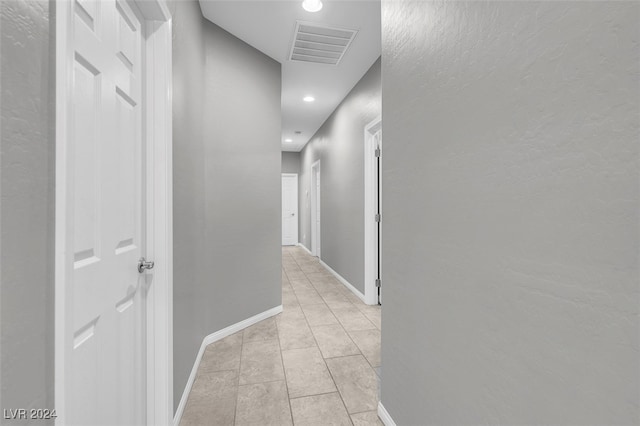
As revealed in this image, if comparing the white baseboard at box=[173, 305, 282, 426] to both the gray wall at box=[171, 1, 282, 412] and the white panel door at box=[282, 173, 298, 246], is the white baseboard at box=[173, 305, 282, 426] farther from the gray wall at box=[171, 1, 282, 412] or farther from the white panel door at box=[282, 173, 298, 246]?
the white panel door at box=[282, 173, 298, 246]

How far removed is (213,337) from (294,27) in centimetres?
278

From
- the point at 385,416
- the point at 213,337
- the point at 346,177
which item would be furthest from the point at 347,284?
the point at 385,416

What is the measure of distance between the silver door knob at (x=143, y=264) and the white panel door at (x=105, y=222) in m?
0.02

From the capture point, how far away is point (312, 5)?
231 cm

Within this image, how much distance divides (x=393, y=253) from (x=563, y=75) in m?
1.01

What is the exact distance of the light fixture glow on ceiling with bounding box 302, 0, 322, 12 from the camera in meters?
2.28

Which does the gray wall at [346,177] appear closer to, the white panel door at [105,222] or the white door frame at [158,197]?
the white door frame at [158,197]

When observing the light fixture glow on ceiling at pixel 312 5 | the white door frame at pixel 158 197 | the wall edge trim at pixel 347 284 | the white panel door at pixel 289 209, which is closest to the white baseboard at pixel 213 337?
the white door frame at pixel 158 197

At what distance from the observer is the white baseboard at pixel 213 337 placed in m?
1.63

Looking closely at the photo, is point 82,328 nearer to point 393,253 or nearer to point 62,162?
point 62,162

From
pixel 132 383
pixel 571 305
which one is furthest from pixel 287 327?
pixel 571 305

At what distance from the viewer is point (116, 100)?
1.07 m

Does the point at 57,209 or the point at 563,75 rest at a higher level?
the point at 563,75

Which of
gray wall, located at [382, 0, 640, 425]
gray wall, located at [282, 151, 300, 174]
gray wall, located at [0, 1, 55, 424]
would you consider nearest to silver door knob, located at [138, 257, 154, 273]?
gray wall, located at [0, 1, 55, 424]
